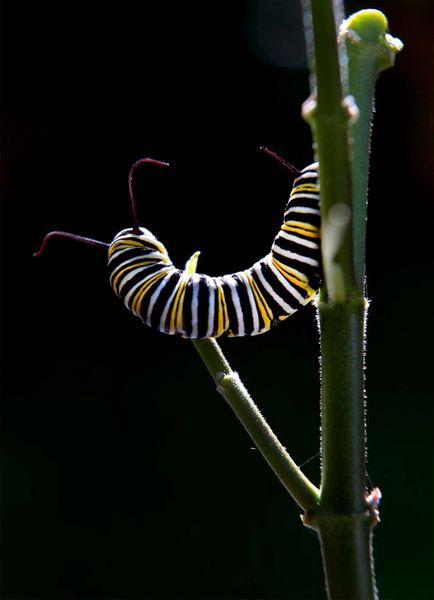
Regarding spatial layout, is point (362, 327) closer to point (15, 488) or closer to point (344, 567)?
point (344, 567)

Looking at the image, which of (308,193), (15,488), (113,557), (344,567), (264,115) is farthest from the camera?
(264,115)

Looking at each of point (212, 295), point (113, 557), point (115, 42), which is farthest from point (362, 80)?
point (115, 42)

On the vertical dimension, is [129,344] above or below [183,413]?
above

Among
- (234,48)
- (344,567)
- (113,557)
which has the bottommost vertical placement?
(113,557)

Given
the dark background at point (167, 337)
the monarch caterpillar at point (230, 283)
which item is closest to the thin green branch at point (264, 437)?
the monarch caterpillar at point (230, 283)

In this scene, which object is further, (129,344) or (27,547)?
(129,344)

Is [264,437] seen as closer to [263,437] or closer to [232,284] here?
[263,437]

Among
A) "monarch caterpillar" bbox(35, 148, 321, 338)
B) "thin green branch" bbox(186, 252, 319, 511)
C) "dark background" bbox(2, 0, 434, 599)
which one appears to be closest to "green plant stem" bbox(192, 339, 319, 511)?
"thin green branch" bbox(186, 252, 319, 511)
